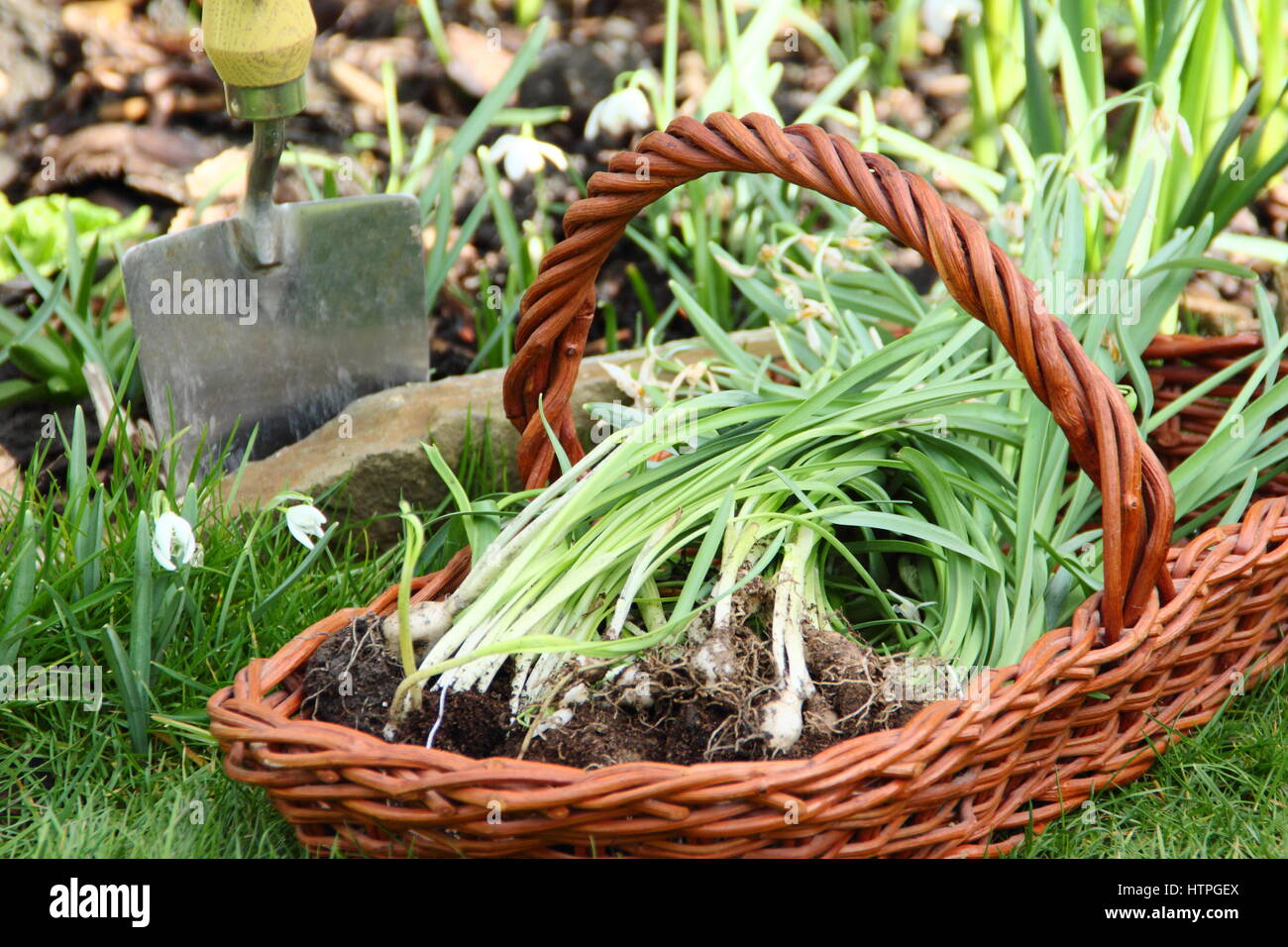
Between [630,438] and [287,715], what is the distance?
44 cm

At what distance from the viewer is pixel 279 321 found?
5.80 feet

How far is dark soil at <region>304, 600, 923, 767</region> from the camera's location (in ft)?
3.38

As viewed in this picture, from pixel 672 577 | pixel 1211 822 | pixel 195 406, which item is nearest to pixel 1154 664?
pixel 1211 822

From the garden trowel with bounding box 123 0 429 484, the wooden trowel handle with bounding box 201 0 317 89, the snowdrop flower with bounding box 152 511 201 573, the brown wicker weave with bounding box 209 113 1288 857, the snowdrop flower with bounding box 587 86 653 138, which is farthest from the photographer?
the snowdrop flower with bounding box 587 86 653 138

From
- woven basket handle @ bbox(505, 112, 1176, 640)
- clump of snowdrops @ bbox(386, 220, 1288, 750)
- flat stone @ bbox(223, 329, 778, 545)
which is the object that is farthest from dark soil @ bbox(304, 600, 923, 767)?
flat stone @ bbox(223, 329, 778, 545)

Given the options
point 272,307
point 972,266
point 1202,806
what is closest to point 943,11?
point 972,266

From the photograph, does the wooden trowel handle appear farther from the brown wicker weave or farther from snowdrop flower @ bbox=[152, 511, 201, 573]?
snowdrop flower @ bbox=[152, 511, 201, 573]

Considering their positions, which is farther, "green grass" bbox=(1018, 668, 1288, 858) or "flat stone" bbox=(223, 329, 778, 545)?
"flat stone" bbox=(223, 329, 778, 545)

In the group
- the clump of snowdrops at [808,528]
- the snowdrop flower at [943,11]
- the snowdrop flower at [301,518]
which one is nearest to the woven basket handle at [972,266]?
the clump of snowdrops at [808,528]

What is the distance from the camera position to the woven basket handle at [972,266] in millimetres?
1028

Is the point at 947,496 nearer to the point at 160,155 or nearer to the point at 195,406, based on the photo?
the point at 195,406

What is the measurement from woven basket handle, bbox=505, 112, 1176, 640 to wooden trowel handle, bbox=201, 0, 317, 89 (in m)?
0.51

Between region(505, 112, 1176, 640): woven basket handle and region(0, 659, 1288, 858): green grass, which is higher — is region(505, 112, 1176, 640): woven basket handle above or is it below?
above

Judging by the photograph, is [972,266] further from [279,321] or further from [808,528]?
[279,321]
